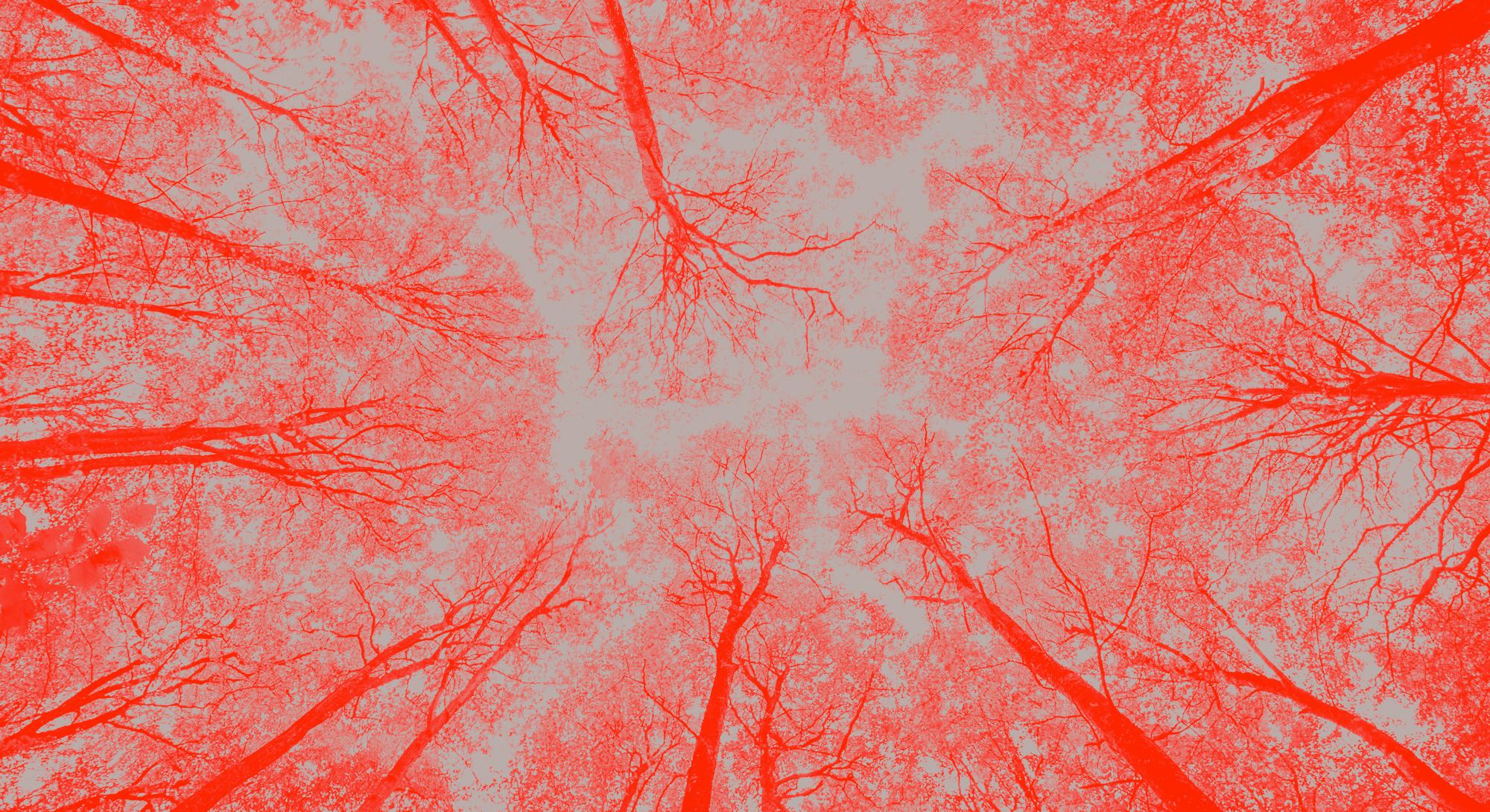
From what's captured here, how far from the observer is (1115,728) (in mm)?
7156

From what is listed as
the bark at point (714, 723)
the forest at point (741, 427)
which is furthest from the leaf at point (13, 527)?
the bark at point (714, 723)

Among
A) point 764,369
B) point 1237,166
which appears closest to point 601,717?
point 764,369

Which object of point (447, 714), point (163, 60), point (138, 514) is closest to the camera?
point (163, 60)

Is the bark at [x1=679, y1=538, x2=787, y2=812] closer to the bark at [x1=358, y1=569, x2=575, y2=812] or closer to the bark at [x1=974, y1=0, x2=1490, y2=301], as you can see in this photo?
the bark at [x1=358, y1=569, x2=575, y2=812]

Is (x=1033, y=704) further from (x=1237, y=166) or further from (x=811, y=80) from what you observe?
(x=811, y=80)

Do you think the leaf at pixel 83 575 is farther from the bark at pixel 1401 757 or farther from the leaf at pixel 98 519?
the bark at pixel 1401 757

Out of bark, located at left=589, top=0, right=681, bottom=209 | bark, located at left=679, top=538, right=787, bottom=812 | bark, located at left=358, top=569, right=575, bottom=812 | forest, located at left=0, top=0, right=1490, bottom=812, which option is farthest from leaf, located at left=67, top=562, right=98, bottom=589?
bark, located at left=589, top=0, right=681, bottom=209

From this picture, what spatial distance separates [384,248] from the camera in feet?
35.3

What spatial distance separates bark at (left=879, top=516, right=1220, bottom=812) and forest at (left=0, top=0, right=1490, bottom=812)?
0.10m

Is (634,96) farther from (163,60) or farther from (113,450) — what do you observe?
(113,450)

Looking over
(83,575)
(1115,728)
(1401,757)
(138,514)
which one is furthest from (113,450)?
(1401,757)

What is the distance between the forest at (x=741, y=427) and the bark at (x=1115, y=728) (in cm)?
10

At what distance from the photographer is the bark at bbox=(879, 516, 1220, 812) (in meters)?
6.48

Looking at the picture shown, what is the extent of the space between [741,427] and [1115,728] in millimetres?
7829
